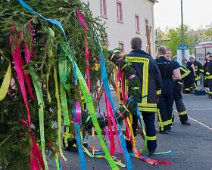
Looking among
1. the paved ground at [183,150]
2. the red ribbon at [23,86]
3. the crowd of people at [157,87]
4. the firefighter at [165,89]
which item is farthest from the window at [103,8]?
the red ribbon at [23,86]

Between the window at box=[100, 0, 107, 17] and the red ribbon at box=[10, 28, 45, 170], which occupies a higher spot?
the window at box=[100, 0, 107, 17]

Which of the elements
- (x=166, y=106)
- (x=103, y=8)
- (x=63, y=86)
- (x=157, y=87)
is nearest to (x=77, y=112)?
(x=63, y=86)

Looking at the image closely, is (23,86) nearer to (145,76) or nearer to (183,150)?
(145,76)

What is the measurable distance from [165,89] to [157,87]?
2080 mm

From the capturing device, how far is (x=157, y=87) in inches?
291

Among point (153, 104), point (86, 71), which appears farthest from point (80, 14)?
point (153, 104)

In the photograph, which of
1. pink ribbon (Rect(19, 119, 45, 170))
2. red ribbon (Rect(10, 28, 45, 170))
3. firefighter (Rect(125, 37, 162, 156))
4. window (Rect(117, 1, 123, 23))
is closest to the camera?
red ribbon (Rect(10, 28, 45, 170))

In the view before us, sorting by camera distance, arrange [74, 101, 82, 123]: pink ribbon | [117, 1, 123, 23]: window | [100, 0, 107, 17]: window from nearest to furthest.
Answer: [74, 101, 82, 123]: pink ribbon
[100, 0, 107, 17]: window
[117, 1, 123, 23]: window

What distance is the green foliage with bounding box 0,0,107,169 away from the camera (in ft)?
11.3

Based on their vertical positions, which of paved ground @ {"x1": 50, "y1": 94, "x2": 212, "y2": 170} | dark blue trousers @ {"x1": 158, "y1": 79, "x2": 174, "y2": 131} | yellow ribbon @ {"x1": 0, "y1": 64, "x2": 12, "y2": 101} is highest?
yellow ribbon @ {"x1": 0, "y1": 64, "x2": 12, "y2": 101}

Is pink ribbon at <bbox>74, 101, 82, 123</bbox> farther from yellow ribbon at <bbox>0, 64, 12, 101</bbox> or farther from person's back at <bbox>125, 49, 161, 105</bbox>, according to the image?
person's back at <bbox>125, 49, 161, 105</bbox>

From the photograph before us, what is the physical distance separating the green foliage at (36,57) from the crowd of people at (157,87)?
332 centimetres

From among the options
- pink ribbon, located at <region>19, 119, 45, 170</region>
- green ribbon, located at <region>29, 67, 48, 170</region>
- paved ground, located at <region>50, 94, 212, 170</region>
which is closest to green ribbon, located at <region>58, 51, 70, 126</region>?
green ribbon, located at <region>29, 67, 48, 170</region>

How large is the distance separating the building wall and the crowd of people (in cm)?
1789
